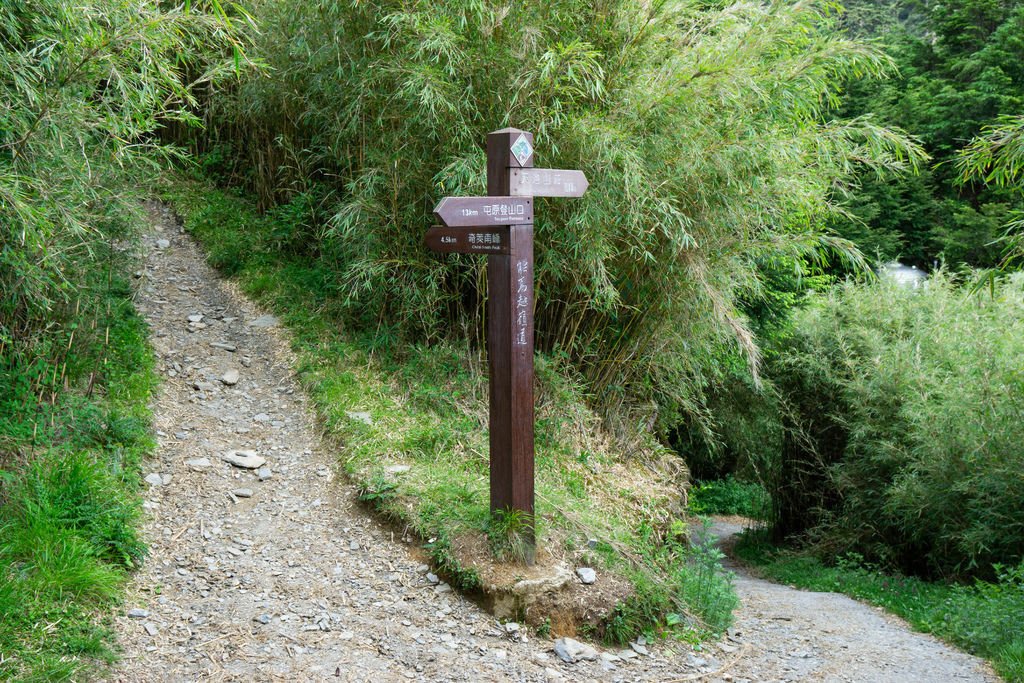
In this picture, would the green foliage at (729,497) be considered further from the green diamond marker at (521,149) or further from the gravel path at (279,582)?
the green diamond marker at (521,149)

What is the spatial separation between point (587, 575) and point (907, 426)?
4.55 meters

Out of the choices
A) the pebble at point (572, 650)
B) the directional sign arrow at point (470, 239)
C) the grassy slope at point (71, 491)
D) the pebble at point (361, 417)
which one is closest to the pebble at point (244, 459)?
the grassy slope at point (71, 491)

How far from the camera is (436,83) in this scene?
4109 millimetres

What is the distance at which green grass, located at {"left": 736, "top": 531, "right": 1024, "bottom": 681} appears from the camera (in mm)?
4254

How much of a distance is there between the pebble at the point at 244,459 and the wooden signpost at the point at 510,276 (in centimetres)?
156

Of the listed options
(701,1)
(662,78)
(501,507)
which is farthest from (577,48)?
(501,507)

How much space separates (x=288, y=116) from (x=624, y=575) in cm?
439

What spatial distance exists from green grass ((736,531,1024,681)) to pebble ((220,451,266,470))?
4065 mm

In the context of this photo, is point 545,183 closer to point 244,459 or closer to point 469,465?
point 469,465

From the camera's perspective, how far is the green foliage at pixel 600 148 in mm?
4262

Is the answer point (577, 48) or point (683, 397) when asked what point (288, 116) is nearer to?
point (577, 48)

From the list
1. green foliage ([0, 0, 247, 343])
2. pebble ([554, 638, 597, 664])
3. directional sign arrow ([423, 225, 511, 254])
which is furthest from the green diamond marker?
pebble ([554, 638, 597, 664])

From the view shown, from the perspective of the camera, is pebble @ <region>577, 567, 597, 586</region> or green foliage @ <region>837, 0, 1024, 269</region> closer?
pebble @ <region>577, 567, 597, 586</region>

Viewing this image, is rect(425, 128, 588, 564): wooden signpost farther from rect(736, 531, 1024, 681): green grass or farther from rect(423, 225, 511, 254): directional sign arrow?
rect(736, 531, 1024, 681): green grass
